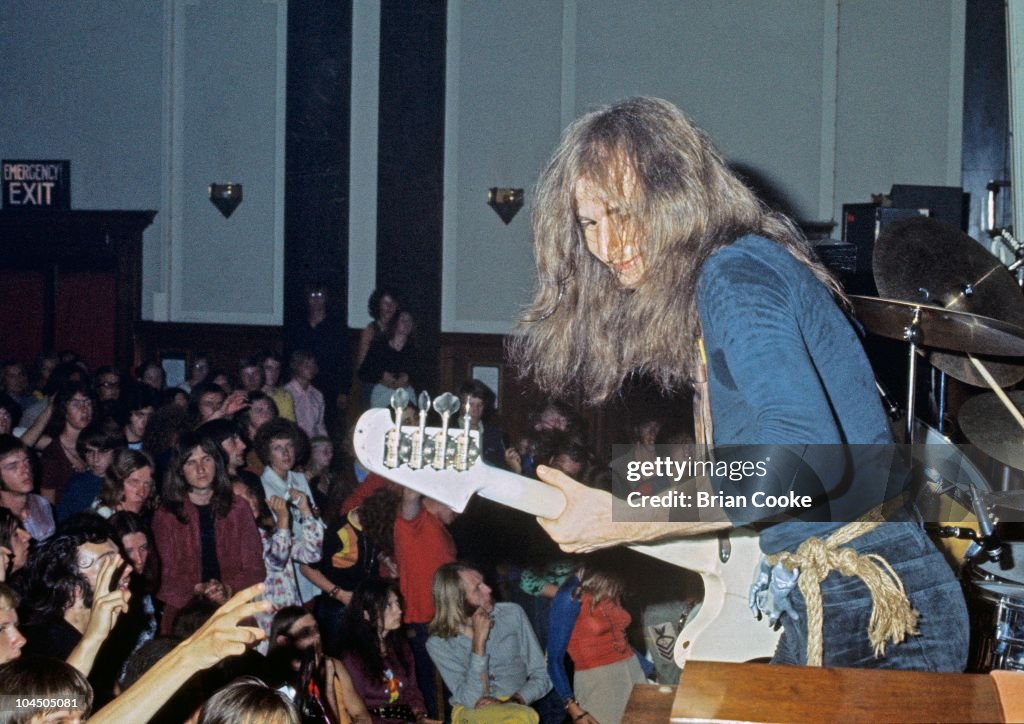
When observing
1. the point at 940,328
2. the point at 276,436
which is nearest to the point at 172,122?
the point at 276,436

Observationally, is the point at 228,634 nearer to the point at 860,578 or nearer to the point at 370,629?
the point at 860,578

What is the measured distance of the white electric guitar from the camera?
208cm

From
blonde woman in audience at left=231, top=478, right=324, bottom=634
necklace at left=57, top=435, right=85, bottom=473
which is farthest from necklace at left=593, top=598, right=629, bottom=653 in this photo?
necklace at left=57, top=435, right=85, bottom=473

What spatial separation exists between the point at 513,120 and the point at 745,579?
699 cm

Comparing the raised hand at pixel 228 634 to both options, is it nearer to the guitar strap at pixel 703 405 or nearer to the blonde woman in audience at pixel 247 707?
the blonde woman in audience at pixel 247 707

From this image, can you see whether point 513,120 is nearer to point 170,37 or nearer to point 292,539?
point 170,37

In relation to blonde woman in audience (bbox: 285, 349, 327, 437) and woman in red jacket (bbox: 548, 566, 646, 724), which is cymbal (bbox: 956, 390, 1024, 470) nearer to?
woman in red jacket (bbox: 548, 566, 646, 724)

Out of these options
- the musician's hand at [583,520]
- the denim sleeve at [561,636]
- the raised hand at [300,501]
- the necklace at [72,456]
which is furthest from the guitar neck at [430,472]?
the necklace at [72,456]

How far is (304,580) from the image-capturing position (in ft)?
15.8

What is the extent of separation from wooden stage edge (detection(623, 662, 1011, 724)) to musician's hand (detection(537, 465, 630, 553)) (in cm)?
42

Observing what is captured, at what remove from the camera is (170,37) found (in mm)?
9828

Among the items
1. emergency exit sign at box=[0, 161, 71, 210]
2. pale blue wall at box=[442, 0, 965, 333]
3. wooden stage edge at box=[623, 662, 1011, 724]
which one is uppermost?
pale blue wall at box=[442, 0, 965, 333]

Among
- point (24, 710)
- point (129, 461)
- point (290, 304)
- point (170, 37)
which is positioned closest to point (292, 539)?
point (129, 461)

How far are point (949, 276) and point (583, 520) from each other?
2.53 m
